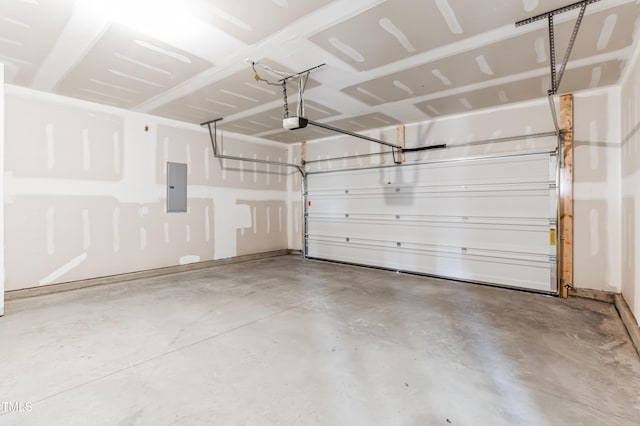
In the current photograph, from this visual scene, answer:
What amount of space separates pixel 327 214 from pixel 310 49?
4.18 metres

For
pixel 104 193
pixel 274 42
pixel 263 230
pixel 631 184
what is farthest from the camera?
pixel 263 230

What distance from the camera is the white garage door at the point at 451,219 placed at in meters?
4.32

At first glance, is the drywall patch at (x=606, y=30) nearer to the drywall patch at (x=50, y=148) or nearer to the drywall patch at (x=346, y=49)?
the drywall patch at (x=346, y=49)

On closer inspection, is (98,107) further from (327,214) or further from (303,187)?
(327,214)

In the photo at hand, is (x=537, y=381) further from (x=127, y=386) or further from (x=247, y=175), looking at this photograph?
(x=247, y=175)

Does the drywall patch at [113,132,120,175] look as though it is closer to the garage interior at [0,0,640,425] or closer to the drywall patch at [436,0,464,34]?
the garage interior at [0,0,640,425]

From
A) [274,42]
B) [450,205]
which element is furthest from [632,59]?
[274,42]

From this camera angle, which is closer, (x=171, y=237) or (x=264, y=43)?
(x=264, y=43)

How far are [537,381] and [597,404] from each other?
0.30m

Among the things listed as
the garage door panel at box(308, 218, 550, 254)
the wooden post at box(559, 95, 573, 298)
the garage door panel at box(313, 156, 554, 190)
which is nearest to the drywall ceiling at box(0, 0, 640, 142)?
the wooden post at box(559, 95, 573, 298)

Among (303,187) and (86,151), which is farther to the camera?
(303,187)

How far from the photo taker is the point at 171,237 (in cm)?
538

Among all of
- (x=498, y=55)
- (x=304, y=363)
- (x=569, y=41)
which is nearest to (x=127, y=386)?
(x=304, y=363)

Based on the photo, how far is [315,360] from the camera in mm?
2352
